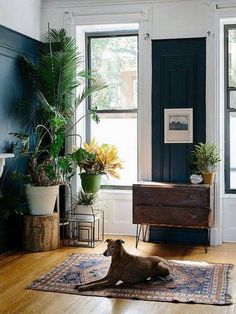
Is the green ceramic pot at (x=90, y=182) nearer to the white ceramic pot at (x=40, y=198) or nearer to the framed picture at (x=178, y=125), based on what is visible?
the white ceramic pot at (x=40, y=198)

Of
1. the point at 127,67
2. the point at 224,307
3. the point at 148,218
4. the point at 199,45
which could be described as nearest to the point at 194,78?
the point at 199,45

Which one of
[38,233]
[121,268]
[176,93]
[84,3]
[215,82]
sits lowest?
[121,268]

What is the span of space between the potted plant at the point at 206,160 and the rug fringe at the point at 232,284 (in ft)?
3.74

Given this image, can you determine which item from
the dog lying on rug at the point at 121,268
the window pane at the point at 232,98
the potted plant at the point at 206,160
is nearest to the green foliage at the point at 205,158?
the potted plant at the point at 206,160

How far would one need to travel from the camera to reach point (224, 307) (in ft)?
12.7

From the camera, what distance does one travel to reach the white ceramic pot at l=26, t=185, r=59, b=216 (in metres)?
5.64

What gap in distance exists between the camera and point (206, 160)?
5793 millimetres

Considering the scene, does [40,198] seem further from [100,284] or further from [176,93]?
[176,93]

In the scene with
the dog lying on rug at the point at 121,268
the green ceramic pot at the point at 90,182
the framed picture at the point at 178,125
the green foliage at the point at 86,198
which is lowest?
the dog lying on rug at the point at 121,268

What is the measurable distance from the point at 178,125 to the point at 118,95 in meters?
0.96

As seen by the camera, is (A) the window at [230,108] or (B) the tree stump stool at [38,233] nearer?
(B) the tree stump stool at [38,233]

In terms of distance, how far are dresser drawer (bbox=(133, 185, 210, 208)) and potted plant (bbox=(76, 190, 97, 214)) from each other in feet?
2.07

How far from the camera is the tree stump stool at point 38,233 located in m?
5.61

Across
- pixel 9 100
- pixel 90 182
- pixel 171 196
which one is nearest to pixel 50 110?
pixel 9 100
